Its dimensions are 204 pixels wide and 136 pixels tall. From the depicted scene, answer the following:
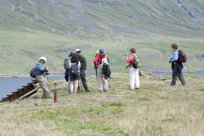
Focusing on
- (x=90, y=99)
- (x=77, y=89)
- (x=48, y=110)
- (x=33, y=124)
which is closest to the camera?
(x=33, y=124)

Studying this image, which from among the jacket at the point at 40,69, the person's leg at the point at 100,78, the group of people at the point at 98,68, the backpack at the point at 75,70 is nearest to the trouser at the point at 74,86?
the group of people at the point at 98,68

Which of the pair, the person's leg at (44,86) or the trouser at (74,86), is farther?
the trouser at (74,86)

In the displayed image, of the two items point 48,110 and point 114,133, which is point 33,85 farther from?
point 114,133

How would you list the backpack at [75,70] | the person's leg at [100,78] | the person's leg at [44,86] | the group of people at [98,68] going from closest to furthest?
the person's leg at [44,86]
the backpack at [75,70]
the group of people at [98,68]
the person's leg at [100,78]

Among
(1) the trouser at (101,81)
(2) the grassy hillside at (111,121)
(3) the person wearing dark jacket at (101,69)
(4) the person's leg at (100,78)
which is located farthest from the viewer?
(4) the person's leg at (100,78)

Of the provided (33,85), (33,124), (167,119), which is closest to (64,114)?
(33,124)

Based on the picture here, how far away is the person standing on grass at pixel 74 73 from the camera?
2719 cm

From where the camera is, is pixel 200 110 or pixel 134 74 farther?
pixel 134 74

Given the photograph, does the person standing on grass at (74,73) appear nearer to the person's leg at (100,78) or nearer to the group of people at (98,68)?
the group of people at (98,68)

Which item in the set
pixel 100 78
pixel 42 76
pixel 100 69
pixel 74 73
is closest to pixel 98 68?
pixel 100 69

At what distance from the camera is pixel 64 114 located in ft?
54.9

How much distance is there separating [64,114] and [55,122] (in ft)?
7.34

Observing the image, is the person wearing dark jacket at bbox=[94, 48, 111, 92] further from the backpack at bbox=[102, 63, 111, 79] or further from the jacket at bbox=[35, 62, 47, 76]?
the jacket at bbox=[35, 62, 47, 76]

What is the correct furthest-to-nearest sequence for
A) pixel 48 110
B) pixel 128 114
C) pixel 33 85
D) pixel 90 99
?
pixel 33 85
pixel 90 99
pixel 48 110
pixel 128 114
